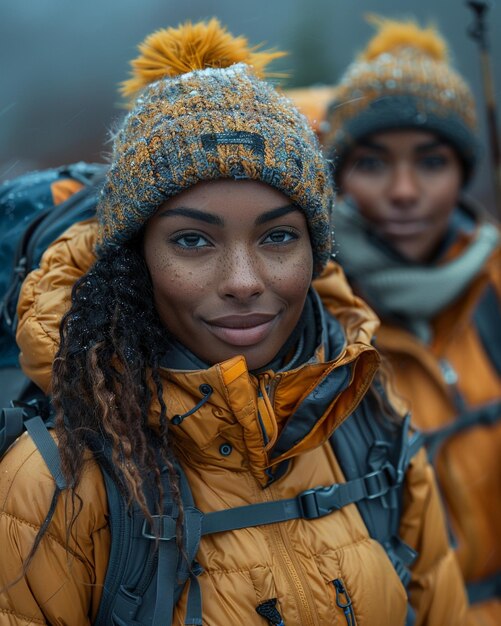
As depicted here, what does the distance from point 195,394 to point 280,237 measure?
18.5 inches

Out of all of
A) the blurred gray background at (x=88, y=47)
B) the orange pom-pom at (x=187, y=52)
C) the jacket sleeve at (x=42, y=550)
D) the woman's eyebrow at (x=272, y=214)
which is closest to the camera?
the jacket sleeve at (x=42, y=550)

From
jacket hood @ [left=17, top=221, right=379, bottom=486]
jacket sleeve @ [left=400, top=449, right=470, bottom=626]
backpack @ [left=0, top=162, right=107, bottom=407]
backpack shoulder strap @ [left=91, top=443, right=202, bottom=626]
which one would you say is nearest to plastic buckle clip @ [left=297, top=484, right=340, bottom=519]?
jacket hood @ [left=17, top=221, right=379, bottom=486]

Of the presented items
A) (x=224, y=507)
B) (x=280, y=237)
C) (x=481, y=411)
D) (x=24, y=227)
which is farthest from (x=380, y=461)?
(x=481, y=411)

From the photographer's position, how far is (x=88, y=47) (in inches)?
342

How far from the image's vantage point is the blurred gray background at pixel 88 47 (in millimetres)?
7707

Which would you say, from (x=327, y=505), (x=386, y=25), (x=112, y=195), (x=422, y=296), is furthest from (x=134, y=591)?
(x=386, y=25)

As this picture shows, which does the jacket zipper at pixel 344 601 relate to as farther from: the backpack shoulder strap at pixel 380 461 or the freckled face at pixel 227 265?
the freckled face at pixel 227 265

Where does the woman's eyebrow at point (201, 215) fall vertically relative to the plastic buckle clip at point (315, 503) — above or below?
above

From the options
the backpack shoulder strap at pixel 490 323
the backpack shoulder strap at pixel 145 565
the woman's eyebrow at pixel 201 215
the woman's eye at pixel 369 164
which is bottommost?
the backpack shoulder strap at pixel 145 565

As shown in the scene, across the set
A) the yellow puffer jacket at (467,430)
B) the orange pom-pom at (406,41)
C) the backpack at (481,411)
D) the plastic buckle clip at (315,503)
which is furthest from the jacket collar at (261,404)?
the orange pom-pom at (406,41)

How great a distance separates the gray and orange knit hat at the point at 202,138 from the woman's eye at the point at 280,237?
0.08 meters

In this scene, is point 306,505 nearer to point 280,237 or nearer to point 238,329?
point 238,329

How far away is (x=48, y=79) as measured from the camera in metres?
8.27

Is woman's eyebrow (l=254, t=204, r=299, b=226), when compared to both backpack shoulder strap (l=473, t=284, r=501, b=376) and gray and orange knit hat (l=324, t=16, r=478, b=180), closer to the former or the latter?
gray and orange knit hat (l=324, t=16, r=478, b=180)
